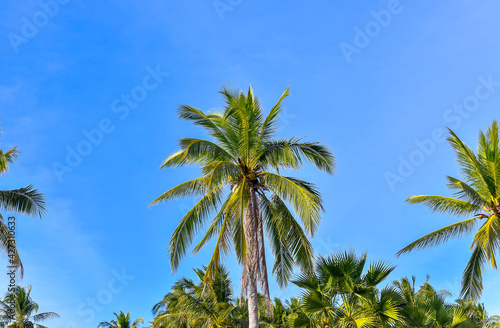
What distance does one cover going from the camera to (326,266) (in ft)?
59.4

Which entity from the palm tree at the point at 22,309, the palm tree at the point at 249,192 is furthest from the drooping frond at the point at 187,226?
the palm tree at the point at 22,309

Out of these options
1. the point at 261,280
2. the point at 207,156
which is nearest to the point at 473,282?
the point at 261,280

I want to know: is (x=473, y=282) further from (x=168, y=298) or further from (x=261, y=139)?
(x=168, y=298)

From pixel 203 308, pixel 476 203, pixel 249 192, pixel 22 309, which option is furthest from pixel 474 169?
pixel 22 309

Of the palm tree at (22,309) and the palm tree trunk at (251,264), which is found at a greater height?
the palm tree at (22,309)

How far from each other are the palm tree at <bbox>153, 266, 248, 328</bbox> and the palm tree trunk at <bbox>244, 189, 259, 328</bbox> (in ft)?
39.0

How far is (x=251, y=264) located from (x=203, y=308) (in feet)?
45.3

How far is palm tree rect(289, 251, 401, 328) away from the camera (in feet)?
54.8

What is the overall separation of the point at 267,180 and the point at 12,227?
39.2 feet

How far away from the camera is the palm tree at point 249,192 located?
15.9 m

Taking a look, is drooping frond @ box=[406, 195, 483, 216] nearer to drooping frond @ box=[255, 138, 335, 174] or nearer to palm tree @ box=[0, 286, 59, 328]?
drooping frond @ box=[255, 138, 335, 174]

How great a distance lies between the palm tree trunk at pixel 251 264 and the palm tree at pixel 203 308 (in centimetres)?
1187

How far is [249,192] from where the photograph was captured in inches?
660

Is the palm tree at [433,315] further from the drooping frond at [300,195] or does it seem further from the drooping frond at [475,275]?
the drooping frond at [300,195]
